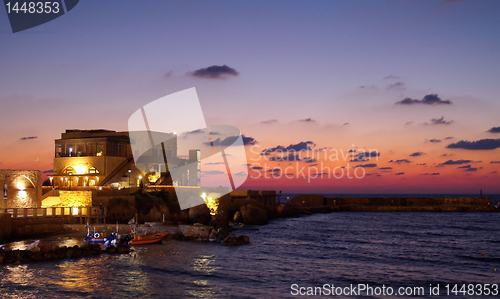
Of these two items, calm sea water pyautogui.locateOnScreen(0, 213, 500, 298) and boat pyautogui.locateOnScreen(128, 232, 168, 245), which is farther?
boat pyautogui.locateOnScreen(128, 232, 168, 245)

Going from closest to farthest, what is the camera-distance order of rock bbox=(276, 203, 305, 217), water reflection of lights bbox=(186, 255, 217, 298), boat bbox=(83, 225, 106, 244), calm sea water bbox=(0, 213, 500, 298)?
water reflection of lights bbox=(186, 255, 217, 298) → calm sea water bbox=(0, 213, 500, 298) → boat bbox=(83, 225, 106, 244) → rock bbox=(276, 203, 305, 217)

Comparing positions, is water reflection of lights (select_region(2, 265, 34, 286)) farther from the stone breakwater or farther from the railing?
the railing

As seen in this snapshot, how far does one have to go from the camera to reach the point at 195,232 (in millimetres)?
49688

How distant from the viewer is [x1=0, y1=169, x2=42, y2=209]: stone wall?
52.5 metres

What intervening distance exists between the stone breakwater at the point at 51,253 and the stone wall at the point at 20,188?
17.7 metres

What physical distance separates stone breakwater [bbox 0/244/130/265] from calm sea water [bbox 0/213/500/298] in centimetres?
137

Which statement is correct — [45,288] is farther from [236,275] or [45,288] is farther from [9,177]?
[9,177]

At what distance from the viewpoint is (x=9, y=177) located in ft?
174

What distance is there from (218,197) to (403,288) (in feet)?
163

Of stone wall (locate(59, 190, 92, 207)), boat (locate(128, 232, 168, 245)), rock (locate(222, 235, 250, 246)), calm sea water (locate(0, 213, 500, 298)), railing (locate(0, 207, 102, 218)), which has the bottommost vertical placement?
calm sea water (locate(0, 213, 500, 298))

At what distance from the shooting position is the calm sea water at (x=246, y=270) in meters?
27.5

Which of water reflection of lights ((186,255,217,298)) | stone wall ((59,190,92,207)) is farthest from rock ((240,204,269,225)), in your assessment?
water reflection of lights ((186,255,217,298))

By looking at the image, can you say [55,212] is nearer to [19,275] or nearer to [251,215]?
[19,275]

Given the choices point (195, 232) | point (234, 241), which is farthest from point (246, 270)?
point (195, 232)
